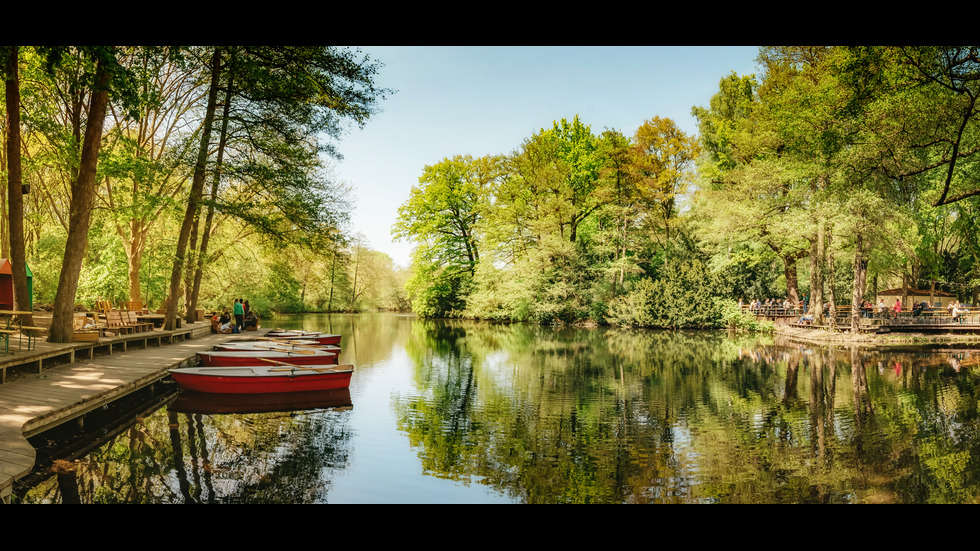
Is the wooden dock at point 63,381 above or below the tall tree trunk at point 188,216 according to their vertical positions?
below

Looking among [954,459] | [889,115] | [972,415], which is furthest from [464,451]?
[889,115]

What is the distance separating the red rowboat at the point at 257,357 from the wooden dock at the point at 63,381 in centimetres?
66

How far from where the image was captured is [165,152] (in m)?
19.0

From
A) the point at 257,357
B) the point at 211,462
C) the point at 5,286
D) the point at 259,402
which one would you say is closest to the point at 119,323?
the point at 5,286

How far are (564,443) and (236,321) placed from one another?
19262 millimetres

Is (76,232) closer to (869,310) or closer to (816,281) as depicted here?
(816,281)

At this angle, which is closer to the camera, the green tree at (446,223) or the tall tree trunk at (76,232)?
the tall tree trunk at (76,232)

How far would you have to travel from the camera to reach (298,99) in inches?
674

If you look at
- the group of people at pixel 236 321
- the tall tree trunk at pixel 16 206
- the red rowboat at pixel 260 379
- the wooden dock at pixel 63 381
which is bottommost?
the red rowboat at pixel 260 379

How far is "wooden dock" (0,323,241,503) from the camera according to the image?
636 cm

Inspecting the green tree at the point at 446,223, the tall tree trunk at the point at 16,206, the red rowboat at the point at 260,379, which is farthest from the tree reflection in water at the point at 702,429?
the green tree at the point at 446,223

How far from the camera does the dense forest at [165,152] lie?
1195 cm

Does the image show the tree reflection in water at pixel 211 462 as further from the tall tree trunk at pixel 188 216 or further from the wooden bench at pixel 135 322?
the tall tree trunk at pixel 188 216

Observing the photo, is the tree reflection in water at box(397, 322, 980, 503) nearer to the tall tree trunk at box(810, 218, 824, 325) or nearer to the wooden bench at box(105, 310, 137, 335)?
the wooden bench at box(105, 310, 137, 335)
